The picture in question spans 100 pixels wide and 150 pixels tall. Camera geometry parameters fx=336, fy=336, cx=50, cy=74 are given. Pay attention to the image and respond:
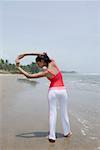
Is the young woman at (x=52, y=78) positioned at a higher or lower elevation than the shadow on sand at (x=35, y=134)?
higher

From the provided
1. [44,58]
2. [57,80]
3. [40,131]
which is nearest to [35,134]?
[40,131]

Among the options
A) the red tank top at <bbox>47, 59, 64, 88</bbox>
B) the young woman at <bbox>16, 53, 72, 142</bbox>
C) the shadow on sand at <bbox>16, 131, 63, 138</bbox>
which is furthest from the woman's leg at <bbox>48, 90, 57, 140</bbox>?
the shadow on sand at <bbox>16, 131, 63, 138</bbox>

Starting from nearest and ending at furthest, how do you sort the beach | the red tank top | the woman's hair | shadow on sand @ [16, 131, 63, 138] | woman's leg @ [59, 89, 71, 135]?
the beach < the woman's hair < the red tank top < woman's leg @ [59, 89, 71, 135] < shadow on sand @ [16, 131, 63, 138]

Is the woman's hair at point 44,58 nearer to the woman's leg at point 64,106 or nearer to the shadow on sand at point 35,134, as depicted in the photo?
the woman's leg at point 64,106

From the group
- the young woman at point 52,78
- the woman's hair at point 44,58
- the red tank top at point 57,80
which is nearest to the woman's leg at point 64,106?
the young woman at point 52,78

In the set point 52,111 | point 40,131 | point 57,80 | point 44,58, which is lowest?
point 40,131

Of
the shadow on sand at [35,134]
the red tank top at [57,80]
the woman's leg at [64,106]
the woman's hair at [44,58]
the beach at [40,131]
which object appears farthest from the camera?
the shadow on sand at [35,134]

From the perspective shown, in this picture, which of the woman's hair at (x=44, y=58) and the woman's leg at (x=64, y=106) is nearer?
the woman's hair at (x=44, y=58)

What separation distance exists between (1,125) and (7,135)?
99 centimetres

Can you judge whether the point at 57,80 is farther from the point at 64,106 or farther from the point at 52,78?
the point at 64,106

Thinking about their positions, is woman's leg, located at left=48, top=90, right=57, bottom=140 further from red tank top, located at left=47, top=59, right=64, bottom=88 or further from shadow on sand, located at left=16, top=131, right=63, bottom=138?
shadow on sand, located at left=16, top=131, right=63, bottom=138

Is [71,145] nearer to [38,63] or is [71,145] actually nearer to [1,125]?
[38,63]

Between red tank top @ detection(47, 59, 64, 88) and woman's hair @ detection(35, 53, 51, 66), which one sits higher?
woman's hair @ detection(35, 53, 51, 66)

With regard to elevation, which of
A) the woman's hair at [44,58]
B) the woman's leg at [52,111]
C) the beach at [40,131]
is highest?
the woman's hair at [44,58]
